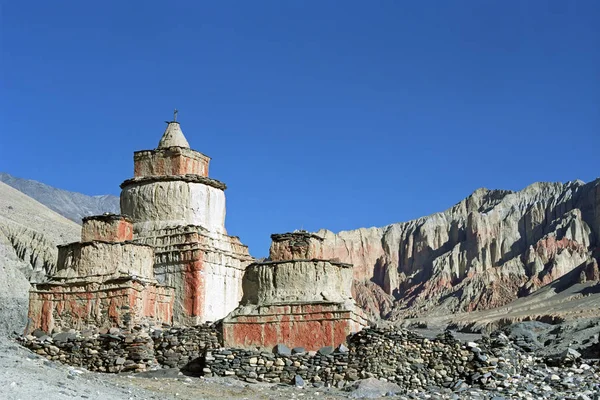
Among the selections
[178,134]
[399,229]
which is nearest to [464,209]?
[399,229]

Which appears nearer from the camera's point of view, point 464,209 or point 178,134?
point 178,134

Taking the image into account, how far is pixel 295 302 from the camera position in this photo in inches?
1123

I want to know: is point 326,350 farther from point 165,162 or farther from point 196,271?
point 165,162

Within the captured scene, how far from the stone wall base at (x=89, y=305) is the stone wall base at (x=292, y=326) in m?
6.40

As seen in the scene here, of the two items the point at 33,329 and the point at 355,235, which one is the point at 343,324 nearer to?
the point at 33,329

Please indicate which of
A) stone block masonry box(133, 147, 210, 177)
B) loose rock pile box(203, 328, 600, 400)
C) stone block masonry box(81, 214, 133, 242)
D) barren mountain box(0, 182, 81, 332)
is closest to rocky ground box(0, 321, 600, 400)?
loose rock pile box(203, 328, 600, 400)

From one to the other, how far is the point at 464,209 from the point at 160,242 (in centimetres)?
12532

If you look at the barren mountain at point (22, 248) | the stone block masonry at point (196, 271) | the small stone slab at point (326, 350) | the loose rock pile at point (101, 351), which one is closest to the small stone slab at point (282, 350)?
the small stone slab at point (326, 350)

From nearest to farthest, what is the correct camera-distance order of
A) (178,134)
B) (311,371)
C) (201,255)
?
(311,371), (201,255), (178,134)

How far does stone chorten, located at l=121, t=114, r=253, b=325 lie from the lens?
127ft

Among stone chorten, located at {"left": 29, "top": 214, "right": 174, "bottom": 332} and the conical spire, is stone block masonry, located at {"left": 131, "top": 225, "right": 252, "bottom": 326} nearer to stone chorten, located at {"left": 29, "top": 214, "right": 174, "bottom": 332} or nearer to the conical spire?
stone chorten, located at {"left": 29, "top": 214, "right": 174, "bottom": 332}

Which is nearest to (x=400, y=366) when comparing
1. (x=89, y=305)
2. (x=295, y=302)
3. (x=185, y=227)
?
(x=295, y=302)

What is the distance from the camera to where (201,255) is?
38.7 metres

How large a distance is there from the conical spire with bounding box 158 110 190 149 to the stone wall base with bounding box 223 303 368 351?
53.7ft
